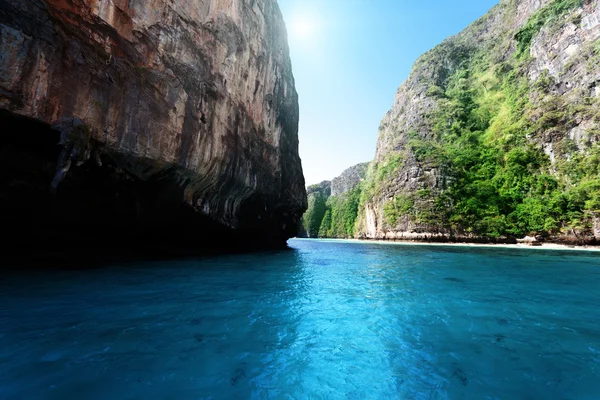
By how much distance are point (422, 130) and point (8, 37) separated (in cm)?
5840

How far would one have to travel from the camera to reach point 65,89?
7.69 metres

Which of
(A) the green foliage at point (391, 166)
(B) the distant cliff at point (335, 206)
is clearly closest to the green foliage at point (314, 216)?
(B) the distant cliff at point (335, 206)

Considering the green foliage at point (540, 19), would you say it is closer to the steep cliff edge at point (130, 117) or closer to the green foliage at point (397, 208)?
the green foliage at point (397, 208)

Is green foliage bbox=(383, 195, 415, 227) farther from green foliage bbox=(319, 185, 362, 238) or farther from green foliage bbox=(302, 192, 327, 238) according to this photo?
green foliage bbox=(302, 192, 327, 238)

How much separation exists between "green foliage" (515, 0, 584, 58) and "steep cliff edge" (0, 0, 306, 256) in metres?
47.9

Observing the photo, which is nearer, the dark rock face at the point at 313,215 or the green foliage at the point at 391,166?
the green foliage at the point at 391,166

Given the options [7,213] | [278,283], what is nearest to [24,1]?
[7,213]

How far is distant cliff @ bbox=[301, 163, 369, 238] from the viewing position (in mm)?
83438

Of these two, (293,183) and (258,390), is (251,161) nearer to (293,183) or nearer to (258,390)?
(293,183)

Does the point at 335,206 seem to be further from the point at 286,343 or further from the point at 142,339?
the point at 142,339

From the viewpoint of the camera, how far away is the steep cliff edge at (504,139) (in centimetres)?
2997

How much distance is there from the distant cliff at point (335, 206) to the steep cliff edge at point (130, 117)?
6431cm

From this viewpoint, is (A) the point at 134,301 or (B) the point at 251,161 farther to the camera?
(B) the point at 251,161

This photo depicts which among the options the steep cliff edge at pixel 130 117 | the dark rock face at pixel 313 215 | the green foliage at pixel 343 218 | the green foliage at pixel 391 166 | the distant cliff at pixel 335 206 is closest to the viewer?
the steep cliff edge at pixel 130 117
